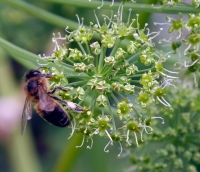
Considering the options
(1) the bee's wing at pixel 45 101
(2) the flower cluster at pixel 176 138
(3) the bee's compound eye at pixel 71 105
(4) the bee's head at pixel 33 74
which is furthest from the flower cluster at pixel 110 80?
(2) the flower cluster at pixel 176 138

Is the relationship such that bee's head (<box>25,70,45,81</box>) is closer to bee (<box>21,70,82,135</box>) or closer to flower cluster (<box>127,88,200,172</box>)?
bee (<box>21,70,82,135</box>)

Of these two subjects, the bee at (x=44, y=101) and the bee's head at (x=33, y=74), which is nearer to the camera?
the bee at (x=44, y=101)

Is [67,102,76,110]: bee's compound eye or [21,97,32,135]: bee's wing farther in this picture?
[21,97,32,135]: bee's wing

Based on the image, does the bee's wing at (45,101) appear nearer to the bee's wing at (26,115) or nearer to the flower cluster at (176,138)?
the bee's wing at (26,115)

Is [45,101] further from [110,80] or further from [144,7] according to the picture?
[144,7]

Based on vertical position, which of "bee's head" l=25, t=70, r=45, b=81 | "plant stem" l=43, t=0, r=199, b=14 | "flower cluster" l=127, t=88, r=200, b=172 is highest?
"plant stem" l=43, t=0, r=199, b=14

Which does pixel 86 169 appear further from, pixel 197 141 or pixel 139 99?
pixel 139 99

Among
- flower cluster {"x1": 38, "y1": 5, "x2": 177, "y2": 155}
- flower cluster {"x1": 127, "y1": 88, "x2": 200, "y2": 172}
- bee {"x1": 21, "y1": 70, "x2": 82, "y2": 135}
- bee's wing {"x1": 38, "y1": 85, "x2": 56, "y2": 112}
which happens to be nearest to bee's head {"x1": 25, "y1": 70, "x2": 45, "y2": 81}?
bee {"x1": 21, "y1": 70, "x2": 82, "y2": 135}

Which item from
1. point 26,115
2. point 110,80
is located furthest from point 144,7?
point 26,115
